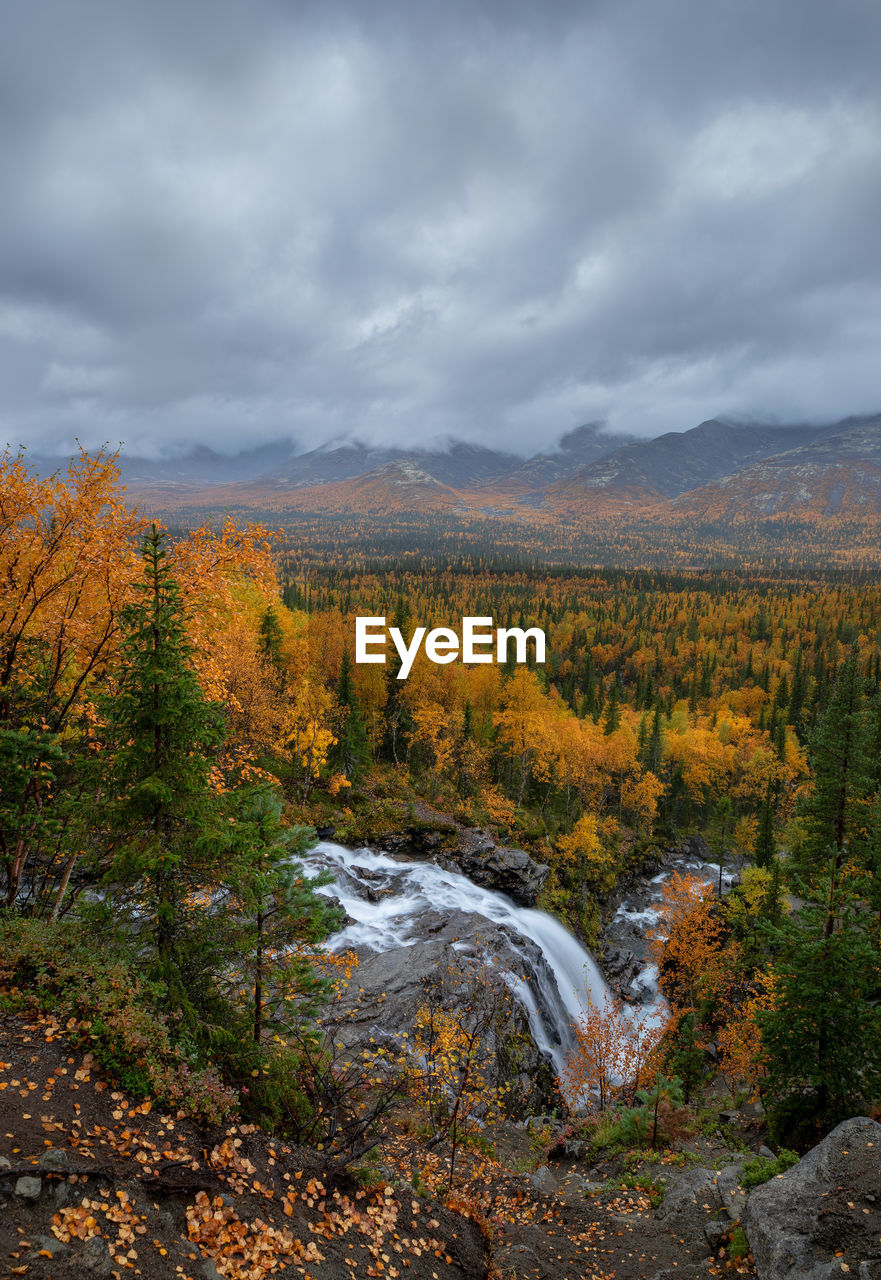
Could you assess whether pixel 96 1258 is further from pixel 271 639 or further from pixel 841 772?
pixel 271 639

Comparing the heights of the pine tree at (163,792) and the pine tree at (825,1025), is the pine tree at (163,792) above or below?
above

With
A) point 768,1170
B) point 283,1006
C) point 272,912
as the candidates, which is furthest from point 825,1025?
point 272,912

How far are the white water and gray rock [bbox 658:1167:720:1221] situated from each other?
13.2m

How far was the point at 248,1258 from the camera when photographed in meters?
7.20

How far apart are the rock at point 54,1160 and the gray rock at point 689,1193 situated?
45.8ft

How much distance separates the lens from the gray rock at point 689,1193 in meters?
13.5

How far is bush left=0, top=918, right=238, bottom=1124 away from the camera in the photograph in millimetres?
8359

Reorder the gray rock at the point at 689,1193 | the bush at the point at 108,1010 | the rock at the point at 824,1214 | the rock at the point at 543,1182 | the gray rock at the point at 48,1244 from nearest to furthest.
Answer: the gray rock at the point at 48,1244 < the bush at the point at 108,1010 < the rock at the point at 824,1214 < the gray rock at the point at 689,1193 < the rock at the point at 543,1182

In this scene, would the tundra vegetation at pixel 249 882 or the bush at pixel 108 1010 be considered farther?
the tundra vegetation at pixel 249 882

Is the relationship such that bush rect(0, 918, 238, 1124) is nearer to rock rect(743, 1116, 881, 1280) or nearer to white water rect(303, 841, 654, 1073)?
rock rect(743, 1116, 881, 1280)

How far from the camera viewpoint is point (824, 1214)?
31.1 feet

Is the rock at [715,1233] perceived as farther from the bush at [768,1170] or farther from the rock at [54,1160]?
the rock at [54,1160]

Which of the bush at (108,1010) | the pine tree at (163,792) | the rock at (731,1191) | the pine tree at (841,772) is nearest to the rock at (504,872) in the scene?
the pine tree at (841,772)

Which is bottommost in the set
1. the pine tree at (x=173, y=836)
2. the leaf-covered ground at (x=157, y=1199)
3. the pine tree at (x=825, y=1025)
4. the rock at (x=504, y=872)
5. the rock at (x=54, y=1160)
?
the rock at (x=504, y=872)
